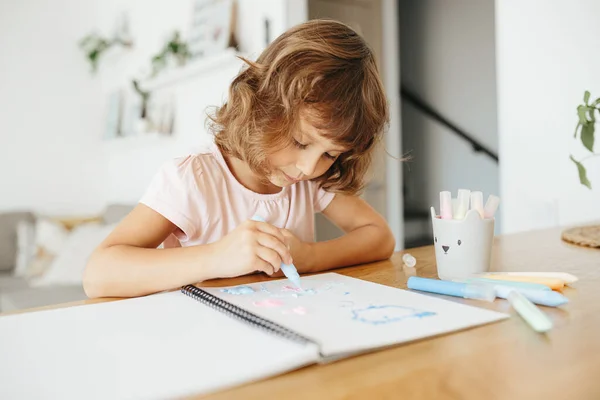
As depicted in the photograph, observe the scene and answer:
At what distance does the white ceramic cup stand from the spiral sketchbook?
11cm

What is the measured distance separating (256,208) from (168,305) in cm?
47

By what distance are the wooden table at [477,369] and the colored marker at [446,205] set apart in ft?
0.61

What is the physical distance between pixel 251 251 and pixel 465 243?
291mm

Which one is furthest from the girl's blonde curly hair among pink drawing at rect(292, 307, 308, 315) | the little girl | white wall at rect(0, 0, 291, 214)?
white wall at rect(0, 0, 291, 214)

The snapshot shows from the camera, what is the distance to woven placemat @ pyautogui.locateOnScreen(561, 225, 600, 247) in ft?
3.31

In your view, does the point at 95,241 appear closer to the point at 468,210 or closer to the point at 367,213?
the point at 367,213

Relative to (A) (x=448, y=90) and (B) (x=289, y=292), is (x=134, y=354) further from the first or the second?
(A) (x=448, y=90)

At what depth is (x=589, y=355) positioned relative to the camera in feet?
1.39

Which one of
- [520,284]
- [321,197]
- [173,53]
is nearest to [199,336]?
[520,284]

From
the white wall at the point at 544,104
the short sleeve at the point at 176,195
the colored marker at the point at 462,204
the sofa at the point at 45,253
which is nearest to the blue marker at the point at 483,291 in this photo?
the colored marker at the point at 462,204

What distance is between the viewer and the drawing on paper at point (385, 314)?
535 mm

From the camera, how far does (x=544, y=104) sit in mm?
1643

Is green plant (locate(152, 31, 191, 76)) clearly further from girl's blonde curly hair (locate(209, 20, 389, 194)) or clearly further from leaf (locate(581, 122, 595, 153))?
leaf (locate(581, 122, 595, 153))

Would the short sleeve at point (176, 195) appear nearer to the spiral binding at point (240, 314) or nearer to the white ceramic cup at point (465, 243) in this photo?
the spiral binding at point (240, 314)
